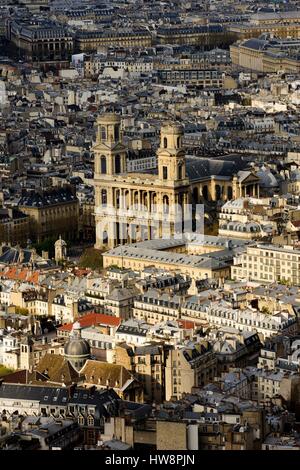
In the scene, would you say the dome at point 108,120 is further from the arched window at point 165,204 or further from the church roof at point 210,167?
the arched window at point 165,204

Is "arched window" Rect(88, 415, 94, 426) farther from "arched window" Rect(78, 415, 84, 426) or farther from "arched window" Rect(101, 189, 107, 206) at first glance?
"arched window" Rect(101, 189, 107, 206)

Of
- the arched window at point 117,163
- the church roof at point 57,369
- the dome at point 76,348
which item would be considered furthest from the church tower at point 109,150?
the church roof at point 57,369

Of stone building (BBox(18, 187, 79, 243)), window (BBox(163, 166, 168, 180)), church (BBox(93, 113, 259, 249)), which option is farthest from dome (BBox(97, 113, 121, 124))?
stone building (BBox(18, 187, 79, 243))

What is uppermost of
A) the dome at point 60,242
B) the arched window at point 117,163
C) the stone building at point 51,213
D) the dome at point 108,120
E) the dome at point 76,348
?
the dome at point 76,348

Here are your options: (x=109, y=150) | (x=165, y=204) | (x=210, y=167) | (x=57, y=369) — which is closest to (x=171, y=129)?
(x=165, y=204)

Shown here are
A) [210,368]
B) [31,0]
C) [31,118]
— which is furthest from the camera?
[31,0]
